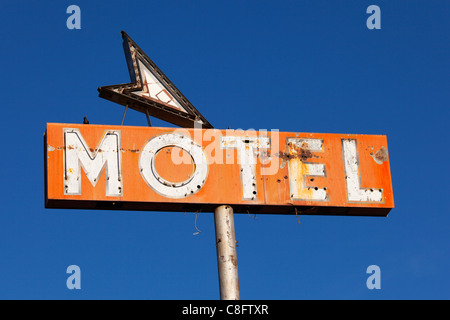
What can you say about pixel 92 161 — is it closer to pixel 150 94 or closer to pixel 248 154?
pixel 150 94

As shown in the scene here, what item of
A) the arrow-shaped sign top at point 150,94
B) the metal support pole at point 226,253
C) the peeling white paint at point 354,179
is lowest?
the metal support pole at point 226,253

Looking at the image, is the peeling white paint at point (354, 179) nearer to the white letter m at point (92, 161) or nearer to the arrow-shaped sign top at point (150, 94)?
the arrow-shaped sign top at point (150, 94)

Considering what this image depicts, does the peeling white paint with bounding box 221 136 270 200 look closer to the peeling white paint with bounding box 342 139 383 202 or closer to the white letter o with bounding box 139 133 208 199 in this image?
the white letter o with bounding box 139 133 208 199

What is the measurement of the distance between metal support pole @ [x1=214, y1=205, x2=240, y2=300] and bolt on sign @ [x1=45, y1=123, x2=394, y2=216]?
271 mm

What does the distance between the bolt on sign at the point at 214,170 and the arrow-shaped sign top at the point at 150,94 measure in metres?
0.70

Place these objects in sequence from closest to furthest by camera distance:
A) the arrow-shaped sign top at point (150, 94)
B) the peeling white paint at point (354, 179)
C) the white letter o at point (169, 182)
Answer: the white letter o at point (169, 182), the peeling white paint at point (354, 179), the arrow-shaped sign top at point (150, 94)

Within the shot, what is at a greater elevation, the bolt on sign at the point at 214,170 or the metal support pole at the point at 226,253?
A: the bolt on sign at the point at 214,170

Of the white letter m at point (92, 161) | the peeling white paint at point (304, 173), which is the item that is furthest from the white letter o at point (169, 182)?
the peeling white paint at point (304, 173)

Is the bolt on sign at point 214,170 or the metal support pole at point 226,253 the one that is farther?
the bolt on sign at point 214,170

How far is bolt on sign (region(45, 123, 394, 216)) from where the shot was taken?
20.2m

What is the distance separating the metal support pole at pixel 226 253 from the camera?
1941cm

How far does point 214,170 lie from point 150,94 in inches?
86.7

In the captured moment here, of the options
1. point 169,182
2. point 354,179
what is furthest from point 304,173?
point 169,182

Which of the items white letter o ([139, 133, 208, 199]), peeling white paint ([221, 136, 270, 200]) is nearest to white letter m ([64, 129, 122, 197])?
white letter o ([139, 133, 208, 199])
